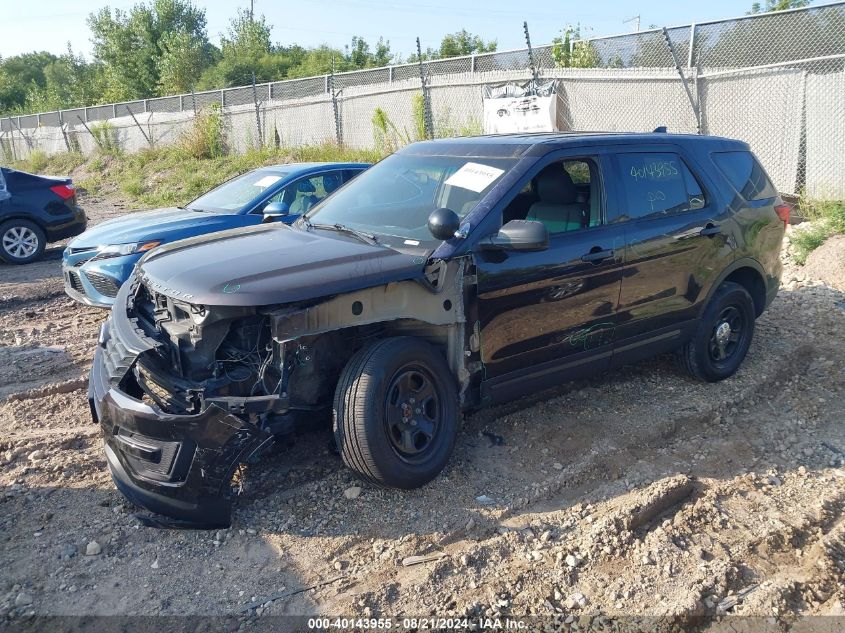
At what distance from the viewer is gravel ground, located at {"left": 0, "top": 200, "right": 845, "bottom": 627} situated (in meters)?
3.11

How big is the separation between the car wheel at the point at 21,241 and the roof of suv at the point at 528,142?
7951mm

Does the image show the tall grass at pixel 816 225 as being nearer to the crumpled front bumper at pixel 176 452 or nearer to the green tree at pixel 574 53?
the green tree at pixel 574 53

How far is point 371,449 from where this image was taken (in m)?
3.53

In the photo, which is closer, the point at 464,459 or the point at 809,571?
the point at 809,571

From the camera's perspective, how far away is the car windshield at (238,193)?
24.9 feet

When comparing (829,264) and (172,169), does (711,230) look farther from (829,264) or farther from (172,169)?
(172,169)

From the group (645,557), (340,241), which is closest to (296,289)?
(340,241)

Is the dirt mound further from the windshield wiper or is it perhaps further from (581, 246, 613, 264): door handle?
the windshield wiper

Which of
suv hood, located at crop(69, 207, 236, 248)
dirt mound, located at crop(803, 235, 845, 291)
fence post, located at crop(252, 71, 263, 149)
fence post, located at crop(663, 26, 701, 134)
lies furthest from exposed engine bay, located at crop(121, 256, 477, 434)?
fence post, located at crop(252, 71, 263, 149)

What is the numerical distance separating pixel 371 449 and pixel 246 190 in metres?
5.13

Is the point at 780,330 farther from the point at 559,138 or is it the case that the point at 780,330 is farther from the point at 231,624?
the point at 231,624

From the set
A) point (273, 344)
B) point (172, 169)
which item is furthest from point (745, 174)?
point (172, 169)

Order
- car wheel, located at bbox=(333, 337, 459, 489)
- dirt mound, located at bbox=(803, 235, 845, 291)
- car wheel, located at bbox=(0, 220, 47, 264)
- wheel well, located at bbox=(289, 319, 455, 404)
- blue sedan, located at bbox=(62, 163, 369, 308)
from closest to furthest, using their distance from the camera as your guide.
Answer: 1. car wheel, located at bbox=(333, 337, 459, 489)
2. wheel well, located at bbox=(289, 319, 455, 404)
3. blue sedan, located at bbox=(62, 163, 369, 308)
4. dirt mound, located at bbox=(803, 235, 845, 291)
5. car wheel, located at bbox=(0, 220, 47, 264)

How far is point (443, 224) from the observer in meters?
3.75
